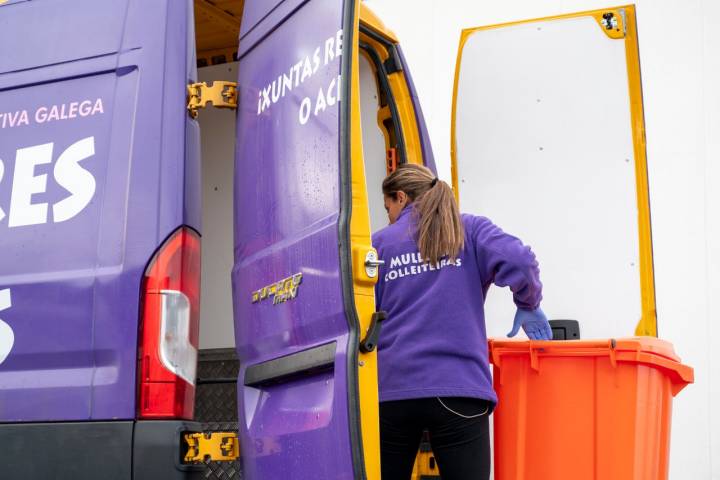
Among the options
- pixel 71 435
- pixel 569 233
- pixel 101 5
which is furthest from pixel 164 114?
pixel 569 233

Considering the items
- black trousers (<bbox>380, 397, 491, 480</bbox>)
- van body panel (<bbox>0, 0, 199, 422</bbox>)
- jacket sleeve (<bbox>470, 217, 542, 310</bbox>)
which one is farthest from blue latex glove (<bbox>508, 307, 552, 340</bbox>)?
van body panel (<bbox>0, 0, 199, 422</bbox>)

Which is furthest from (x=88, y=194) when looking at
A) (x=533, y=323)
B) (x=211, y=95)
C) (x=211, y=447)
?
(x=533, y=323)

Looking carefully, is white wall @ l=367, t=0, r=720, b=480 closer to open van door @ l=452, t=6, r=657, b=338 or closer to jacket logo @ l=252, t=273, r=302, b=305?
open van door @ l=452, t=6, r=657, b=338

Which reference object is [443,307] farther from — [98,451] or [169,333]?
[98,451]

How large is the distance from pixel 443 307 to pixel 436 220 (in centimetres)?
28

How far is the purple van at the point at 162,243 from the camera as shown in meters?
2.50

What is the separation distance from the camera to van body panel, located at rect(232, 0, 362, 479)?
2.43 meters

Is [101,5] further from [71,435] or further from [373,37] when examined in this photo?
[71,435]

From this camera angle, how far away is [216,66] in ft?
15.7

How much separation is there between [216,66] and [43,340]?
2.24m

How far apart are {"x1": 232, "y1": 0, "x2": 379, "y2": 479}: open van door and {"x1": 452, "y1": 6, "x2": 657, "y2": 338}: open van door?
127 centimetres

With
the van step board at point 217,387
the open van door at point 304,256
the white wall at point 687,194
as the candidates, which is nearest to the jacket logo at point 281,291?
the open van door at point 304,256

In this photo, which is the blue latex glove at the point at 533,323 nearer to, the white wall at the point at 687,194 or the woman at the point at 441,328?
the woman at the point at 441,328

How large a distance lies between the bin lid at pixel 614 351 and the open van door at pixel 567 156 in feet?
1.57
